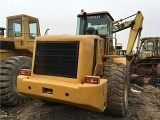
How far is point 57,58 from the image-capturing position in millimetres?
5148

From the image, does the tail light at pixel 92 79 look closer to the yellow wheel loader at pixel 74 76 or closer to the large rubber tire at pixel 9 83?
the yellow wheel loader at pixel 74 76

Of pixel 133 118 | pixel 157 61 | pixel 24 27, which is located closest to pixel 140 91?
pixel 133 118

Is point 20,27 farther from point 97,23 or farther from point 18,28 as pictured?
point 97,23

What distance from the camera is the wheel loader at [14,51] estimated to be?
6.52m

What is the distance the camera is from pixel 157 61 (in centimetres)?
1595

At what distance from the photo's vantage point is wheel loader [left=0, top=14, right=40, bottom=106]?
21.4ft

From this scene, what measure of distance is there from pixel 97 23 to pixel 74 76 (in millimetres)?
2504

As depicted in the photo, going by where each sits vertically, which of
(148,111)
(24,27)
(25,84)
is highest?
(24,27)

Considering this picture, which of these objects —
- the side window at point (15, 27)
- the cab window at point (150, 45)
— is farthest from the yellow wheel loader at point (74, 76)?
the cab window at point (150, 45)

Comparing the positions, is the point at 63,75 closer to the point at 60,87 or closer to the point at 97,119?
the point at 60,87

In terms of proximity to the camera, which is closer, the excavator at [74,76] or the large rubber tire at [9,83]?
the excavator at [74,76]

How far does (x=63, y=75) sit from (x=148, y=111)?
2909 mm

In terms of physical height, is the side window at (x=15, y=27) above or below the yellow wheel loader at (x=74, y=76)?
above

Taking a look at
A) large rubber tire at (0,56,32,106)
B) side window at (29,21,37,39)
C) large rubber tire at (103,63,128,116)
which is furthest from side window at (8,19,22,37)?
large rubber tire at (103,63,128,116)
